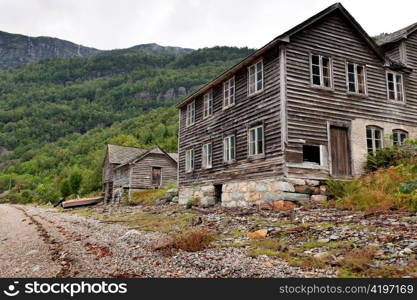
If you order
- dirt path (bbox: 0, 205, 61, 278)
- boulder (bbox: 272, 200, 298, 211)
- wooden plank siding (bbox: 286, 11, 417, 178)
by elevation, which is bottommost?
dirt path (bbox: 0, 205, 61, 278)

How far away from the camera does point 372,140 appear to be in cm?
1573

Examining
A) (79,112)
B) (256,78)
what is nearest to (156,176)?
(256,78)

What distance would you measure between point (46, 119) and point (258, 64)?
158 m

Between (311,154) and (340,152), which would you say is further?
(311,154)

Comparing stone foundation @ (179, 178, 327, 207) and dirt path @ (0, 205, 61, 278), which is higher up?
stone foundation @ (179, 178, 327, 207)

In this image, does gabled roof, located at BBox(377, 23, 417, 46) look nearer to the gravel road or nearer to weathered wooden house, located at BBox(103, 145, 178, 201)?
the gravel road

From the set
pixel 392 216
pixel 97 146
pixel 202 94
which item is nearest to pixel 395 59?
pixel 202 94

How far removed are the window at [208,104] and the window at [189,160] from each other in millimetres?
2942

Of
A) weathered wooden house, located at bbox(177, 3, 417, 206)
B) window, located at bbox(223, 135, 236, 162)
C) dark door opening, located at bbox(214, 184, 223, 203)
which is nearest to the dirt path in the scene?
weathered wooden house, located at bbox(177, 3, 417, 206)

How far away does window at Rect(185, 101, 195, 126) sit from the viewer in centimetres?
2279

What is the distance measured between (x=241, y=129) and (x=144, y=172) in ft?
64.7

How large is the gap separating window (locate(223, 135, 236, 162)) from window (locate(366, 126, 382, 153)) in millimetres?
6837

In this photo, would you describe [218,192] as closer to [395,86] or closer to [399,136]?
[399,136]

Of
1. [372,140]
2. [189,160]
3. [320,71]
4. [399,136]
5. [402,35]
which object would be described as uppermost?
[402,35]
